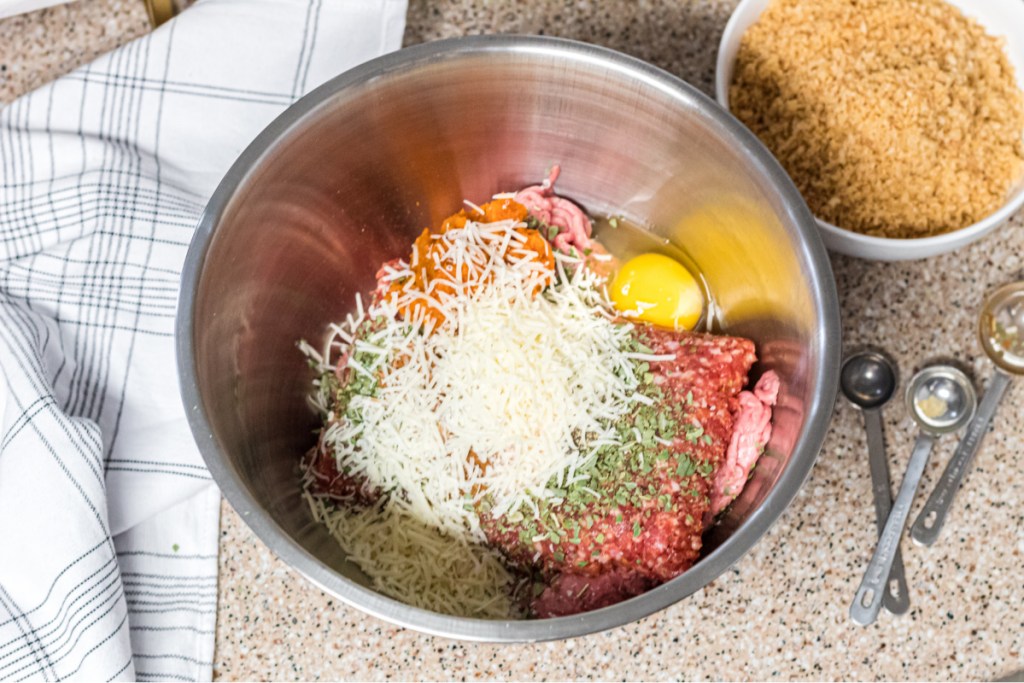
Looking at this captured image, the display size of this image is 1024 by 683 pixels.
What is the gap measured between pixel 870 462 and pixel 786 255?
360 mm

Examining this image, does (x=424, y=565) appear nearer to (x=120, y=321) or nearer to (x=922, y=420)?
(x=120, y=321)

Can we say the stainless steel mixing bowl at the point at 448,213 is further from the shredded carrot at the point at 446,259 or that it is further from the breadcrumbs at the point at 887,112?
the breadcrumbs at the point at 887,112

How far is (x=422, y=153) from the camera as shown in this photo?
49.3 inches

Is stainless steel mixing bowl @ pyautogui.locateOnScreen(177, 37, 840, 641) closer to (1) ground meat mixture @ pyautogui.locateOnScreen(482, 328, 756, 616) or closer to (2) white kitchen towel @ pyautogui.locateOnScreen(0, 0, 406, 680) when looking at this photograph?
(1) ground meat mixture @ pyautogui.locateOnScreen(482, 328, 756, 616)

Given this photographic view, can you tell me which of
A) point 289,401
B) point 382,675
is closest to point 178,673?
point 382,675

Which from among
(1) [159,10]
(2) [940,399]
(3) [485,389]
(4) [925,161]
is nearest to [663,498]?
(3) [485,389]

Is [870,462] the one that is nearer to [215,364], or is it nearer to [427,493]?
[427,493]

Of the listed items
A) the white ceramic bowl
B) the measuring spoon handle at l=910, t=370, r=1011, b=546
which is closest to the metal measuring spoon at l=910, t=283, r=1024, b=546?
the measuring spoon handle at l=910, t=370, r=1011, b=546

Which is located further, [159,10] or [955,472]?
[159,10]

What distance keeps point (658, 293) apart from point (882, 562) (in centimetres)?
46

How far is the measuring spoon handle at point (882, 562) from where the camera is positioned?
125 cm

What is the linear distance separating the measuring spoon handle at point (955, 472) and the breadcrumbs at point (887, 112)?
0.80 feet

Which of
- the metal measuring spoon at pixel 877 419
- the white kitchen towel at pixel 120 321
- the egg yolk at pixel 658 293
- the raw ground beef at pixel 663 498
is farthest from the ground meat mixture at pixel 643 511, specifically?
the white kitchen towel at pixel 120 321

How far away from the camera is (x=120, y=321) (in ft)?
4.30
